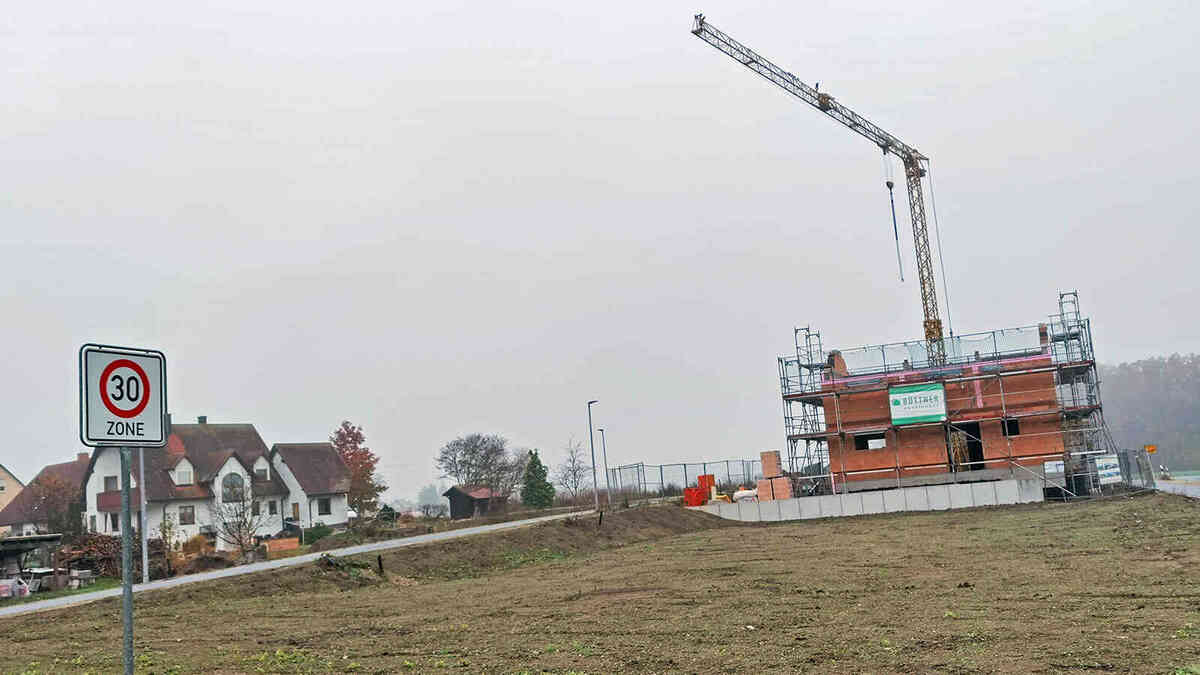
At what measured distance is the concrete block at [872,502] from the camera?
44562mm

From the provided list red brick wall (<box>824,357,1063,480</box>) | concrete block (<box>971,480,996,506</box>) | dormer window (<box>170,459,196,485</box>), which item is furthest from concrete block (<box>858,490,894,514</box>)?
dormer window (<box>170,459,196,485</box>)

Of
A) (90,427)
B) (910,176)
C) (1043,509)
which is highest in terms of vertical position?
(910,176)

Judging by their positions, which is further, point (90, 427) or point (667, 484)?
point (667, 484)

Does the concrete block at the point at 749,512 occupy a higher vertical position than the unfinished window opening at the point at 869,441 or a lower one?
lower

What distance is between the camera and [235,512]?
45.7 meters

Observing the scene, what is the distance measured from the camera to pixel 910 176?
2847 inches

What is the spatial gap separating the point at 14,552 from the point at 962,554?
29.0 m

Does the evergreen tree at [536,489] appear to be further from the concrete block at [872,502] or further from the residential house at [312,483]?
the concrete block at [872,502]

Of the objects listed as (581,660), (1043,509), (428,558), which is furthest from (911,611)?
(1043,509)

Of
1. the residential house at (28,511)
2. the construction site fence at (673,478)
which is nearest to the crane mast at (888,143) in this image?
the construction site fence at (673,478)

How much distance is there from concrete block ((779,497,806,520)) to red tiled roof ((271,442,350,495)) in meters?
30.4

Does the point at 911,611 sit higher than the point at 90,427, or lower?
lower

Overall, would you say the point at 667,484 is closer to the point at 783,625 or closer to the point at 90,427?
the point at 783,625

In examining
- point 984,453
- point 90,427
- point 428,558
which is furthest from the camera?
point 984,453
